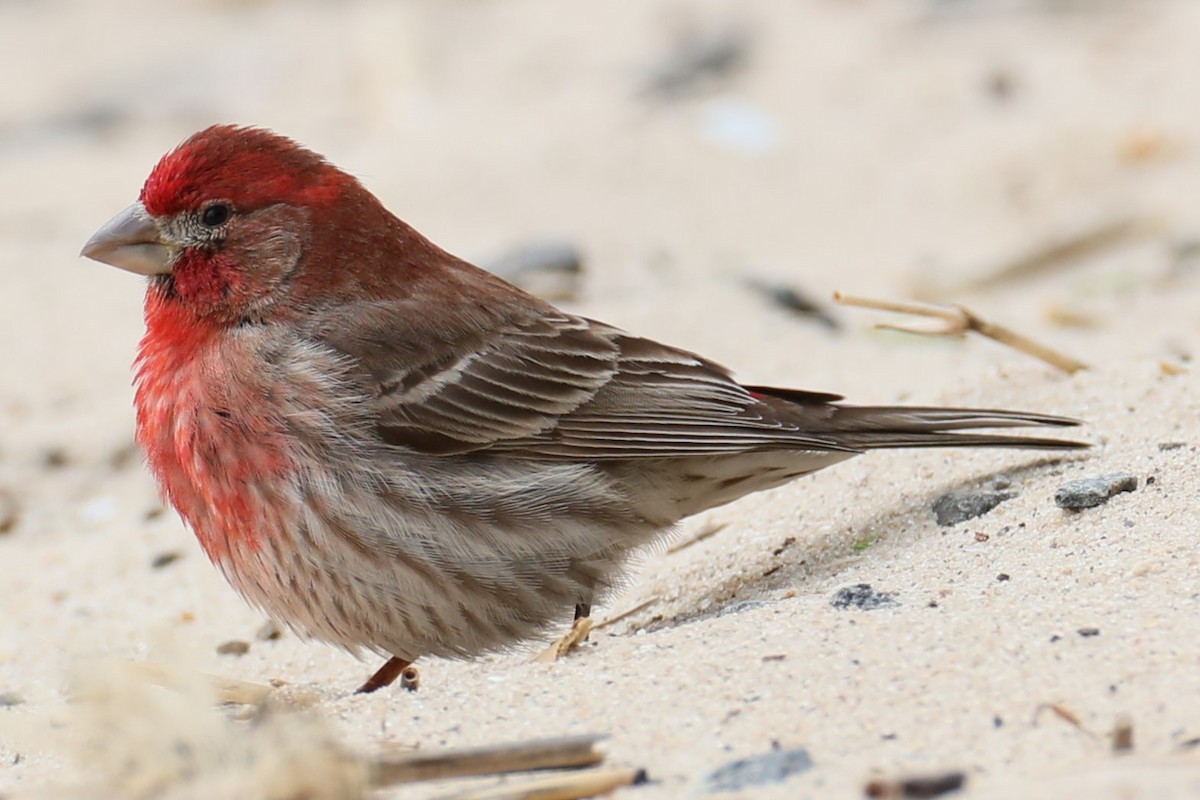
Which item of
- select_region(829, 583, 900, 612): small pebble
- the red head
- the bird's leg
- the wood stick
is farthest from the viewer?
the red head

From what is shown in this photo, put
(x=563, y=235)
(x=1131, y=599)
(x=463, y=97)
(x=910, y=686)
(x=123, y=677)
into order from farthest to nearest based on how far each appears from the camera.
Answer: (x=463, y=97) < (x=563, y=235) < (x=1131, y=599) < (x=910, y=686) < (x=123, y=677)

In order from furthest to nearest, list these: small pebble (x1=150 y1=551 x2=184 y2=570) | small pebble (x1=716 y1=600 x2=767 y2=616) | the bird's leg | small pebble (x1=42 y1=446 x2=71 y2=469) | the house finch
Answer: small pebble (x1=42 y1=446 x2=71 y2=469), small pebble (x1=150 y1=551 x2=184 y2=570), the bird's leg, the house finch, small pebble (x1=716 y1=600 x2=767 y2=616)

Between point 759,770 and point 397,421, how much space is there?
1869mm

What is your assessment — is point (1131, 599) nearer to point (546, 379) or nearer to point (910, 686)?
point (910, 686)

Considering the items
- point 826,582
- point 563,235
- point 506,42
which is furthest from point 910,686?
point 506,42

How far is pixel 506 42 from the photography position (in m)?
12.6

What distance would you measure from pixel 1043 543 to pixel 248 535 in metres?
2.00

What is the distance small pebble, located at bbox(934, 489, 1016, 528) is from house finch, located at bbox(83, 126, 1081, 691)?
144 mm

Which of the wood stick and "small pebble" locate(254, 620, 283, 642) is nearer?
the wood stick

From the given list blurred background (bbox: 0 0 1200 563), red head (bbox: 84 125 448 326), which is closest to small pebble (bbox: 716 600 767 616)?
red head (bbox: 84 125 448 326)

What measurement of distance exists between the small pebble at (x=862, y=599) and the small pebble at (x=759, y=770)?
84 cm

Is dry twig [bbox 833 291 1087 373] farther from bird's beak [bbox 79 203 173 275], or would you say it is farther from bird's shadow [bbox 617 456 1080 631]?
bird's beak [bbox 79 203 173 275]

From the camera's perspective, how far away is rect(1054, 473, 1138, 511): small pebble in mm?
4270

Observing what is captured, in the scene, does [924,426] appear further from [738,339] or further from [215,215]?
[738,339]
